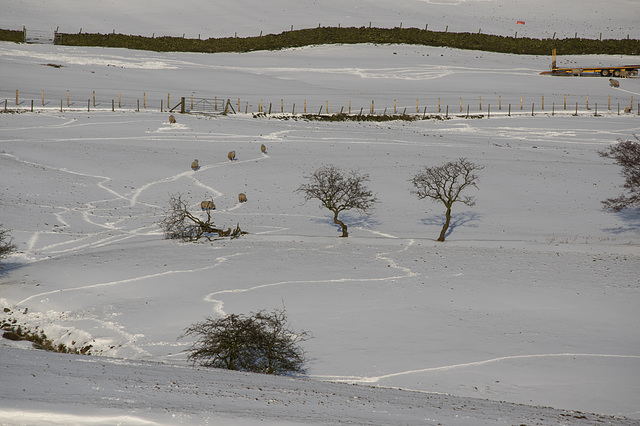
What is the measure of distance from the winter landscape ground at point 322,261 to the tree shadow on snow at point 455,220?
19 cm

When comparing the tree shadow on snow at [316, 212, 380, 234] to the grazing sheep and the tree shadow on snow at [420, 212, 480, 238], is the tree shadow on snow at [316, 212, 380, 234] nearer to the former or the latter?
the tree shadow on snow at [420, 212, 480, 238]

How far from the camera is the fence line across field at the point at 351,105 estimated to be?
68125 millimetres

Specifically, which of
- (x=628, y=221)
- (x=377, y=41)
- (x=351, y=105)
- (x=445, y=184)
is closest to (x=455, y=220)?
(x=445, y=184)

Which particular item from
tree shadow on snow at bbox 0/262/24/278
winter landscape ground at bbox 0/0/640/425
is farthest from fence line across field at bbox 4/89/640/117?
tree shadow on snow at bbox 0/262/24/278

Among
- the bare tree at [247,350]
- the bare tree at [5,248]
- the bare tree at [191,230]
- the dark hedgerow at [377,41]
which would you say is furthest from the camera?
the dark hedgerow at [377,41]

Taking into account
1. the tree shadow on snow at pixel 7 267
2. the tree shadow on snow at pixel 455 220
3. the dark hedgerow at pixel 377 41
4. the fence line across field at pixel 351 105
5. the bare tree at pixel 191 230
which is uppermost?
the dark hedgerow at pixel 377 41

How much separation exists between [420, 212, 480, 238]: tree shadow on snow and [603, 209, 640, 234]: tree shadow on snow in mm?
7886

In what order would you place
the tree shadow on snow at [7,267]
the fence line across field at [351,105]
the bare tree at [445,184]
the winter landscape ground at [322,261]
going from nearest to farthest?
the winter landscape ground at [322,261] < the tree shadow on snow at [7,267] < the bare tree at [445,184] < the fence line across field at [351,105]

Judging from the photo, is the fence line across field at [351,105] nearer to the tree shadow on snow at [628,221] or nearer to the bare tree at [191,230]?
the tree shadow on snow at [628,221]

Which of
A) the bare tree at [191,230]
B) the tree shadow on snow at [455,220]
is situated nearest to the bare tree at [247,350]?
the bare tree at [191,230]

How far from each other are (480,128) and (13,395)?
58.2 meters

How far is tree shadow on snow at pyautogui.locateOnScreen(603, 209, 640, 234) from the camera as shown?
4003cm

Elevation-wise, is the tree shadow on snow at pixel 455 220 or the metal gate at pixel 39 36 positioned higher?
the metal gate at pixel 39 36

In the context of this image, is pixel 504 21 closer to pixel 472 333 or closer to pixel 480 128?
pixel 480 128
